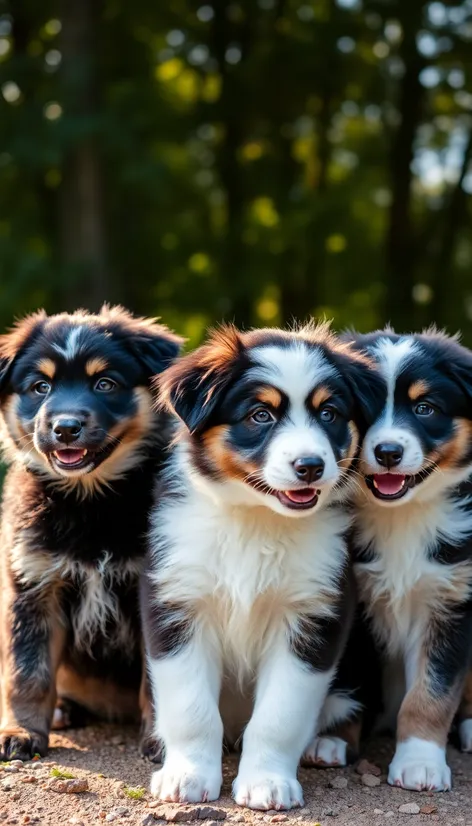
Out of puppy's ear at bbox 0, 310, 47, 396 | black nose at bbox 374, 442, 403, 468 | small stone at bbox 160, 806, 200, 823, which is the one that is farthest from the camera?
puppy's ear at bbox 0, 310, 47, 396

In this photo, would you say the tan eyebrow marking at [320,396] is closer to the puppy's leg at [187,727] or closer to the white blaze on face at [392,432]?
the white blaze on face at [392,432]

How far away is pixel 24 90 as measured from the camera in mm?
14508

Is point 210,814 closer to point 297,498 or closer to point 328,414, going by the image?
point 297,498

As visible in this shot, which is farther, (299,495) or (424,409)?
(424,409)

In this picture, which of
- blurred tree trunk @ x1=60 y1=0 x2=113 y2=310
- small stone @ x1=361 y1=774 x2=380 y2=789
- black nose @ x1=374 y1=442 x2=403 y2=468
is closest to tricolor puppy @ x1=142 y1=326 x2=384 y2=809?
black nose @ x1=374 y1=442 x2=403 y2=468

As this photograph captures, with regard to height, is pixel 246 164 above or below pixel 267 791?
above

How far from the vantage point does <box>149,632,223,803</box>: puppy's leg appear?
446 cm

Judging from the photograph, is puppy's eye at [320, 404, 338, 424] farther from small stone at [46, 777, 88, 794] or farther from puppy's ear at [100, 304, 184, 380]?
small stone at [46, 777, 88, 794]

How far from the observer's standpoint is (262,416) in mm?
4531

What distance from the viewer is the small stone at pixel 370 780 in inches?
189

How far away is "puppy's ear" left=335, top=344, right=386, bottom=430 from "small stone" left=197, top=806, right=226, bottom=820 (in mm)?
1781

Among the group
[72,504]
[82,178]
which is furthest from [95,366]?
[82,178]

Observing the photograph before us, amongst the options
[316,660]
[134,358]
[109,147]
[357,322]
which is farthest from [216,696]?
[357,322]

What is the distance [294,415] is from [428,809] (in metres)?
1.77
